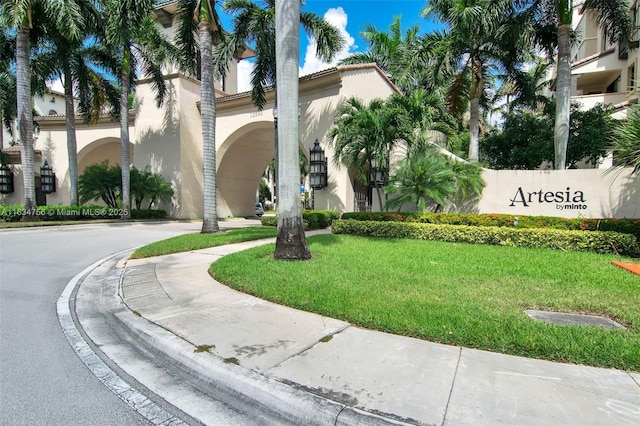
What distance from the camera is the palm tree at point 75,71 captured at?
19.9m

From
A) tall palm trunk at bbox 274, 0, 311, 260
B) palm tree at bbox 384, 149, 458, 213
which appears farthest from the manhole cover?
palm tree at bbox 384, 149, 458, 213

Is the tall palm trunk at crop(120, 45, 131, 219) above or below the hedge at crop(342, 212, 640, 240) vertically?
above

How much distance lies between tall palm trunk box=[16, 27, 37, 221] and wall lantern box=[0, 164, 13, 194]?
47.5 ft

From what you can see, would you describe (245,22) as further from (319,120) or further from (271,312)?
(271,312)

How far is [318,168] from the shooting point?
55.7 feet

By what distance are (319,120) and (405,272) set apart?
1299cm

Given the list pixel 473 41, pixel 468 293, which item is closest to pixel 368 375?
pixel 468 293

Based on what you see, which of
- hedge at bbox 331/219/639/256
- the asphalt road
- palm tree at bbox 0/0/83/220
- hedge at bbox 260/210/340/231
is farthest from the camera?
palm tree at bbox 0/0/83/220

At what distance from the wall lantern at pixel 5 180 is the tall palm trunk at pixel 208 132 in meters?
26.4

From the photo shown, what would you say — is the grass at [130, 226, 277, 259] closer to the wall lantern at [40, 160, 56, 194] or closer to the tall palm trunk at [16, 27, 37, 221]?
the tall palm trunk at [16, 27, 37, 221]

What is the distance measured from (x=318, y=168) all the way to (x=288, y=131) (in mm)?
9425

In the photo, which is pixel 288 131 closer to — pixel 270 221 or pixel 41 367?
pixel 41 367

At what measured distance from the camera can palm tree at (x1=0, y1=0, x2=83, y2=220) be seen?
16.0 metres

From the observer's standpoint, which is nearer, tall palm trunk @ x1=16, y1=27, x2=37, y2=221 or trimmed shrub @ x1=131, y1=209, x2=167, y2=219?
tall palm trunk @ x1=16, y1=27, x2=37, y2=221
